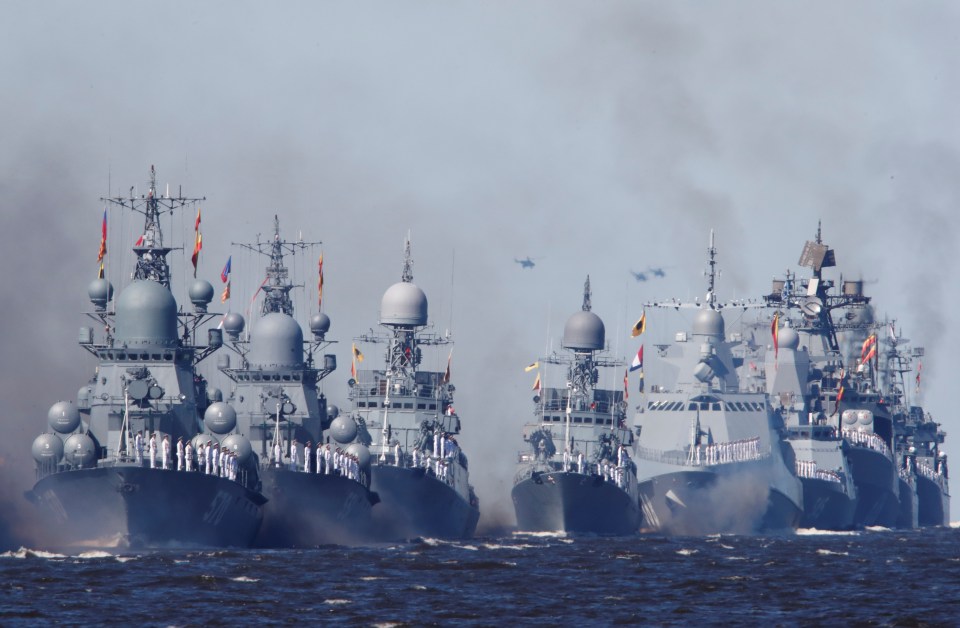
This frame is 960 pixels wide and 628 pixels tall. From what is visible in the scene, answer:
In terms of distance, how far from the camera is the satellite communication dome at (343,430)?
72750mm

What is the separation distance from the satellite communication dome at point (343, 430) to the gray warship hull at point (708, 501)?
877 inches

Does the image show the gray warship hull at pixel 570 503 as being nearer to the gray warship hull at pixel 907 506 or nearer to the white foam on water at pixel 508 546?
the white foam on water at pixel 508 546

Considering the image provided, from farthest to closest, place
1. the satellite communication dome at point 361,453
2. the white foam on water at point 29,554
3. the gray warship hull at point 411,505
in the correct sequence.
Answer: the gray warship hull at point 411,505, the satellite communication dome at point 361,453, the white foam on water at point 29,554

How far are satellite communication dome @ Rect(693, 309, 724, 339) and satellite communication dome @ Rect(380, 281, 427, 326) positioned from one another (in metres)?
17.2

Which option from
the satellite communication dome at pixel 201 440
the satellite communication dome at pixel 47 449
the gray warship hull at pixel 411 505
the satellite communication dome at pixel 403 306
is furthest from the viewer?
the satellite communication dome at pixel 403 306

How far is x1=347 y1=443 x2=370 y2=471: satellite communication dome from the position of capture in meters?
71.9

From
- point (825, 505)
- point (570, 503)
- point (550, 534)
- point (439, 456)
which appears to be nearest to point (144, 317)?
point (439, 456)

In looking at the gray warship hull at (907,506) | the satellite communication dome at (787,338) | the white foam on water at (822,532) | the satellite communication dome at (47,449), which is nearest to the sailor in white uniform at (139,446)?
the satellite communication dome at (47,449)

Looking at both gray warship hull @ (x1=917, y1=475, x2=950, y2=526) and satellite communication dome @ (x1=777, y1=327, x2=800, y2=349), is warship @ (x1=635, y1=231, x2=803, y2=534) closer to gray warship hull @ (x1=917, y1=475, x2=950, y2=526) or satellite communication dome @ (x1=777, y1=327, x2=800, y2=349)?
satellite communication dome @ (x1=777, y1=327, x2=800, y2=349)

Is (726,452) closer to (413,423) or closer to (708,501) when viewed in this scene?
(708,501)

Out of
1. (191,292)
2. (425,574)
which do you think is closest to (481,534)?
(191,292)

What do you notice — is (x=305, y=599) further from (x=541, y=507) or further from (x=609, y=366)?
(x=609, y=366)

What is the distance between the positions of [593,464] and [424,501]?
387 inches

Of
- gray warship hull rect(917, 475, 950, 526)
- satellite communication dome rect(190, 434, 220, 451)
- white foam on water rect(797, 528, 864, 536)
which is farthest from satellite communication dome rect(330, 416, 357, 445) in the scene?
gray warship hull rect(917, 475, 950, 526)
